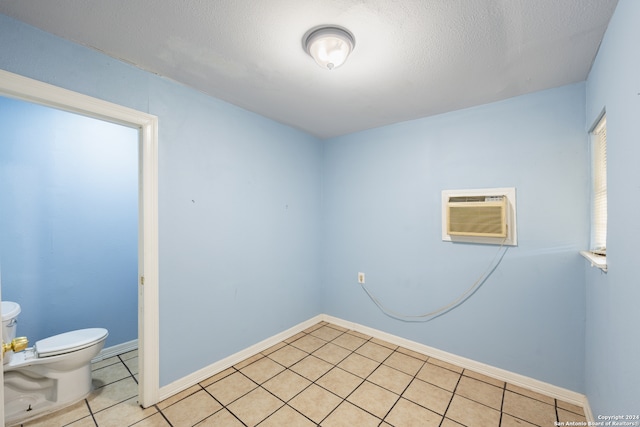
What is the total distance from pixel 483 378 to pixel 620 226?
1.60m

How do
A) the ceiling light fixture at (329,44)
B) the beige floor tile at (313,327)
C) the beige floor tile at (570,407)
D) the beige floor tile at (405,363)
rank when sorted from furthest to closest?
the beige floor tile at (313,327) → the beige floor tile at (405,363) → the beige floor tile at (570,407) → the ceiling light fixture at (329,44)

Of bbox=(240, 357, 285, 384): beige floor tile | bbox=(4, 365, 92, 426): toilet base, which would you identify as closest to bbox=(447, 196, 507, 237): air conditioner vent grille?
bbox=(240, 357, 285, 384): beige floor tile

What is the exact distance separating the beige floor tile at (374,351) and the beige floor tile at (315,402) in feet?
2.12

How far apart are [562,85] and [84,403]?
4034 millimetres

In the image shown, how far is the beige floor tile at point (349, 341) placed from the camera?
8.61 feet

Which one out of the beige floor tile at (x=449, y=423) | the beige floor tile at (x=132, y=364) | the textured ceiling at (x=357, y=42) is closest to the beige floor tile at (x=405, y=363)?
the beige floor tile at (x=449, y=423)

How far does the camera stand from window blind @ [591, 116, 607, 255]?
5.34 ft

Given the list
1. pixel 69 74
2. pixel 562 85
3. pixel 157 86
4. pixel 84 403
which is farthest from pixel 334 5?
pixel 84 403

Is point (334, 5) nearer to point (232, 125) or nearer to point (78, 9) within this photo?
point (78, 9)

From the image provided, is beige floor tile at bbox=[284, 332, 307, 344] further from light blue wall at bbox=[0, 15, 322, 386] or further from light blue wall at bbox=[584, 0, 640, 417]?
light blue wall at bbox=[584, 0, 640, 417]

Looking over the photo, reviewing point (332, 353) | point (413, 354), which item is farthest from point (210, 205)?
point (413, 354)

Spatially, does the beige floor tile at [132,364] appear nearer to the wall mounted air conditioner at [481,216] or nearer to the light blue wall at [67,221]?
the light blue wall at [67,221]

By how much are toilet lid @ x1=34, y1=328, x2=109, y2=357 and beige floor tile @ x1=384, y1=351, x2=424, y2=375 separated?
2332 millimetres

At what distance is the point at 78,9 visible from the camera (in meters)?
1.22
